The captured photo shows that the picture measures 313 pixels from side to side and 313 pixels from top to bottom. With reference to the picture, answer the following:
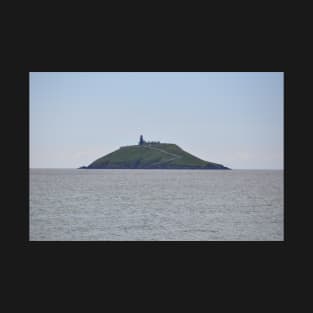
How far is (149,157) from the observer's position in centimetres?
18162

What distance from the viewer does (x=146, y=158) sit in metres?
180

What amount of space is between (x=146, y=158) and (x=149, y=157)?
2.13m

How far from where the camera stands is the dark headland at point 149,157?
583ft

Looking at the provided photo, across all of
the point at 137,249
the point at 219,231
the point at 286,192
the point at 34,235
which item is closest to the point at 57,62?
the point at 137,249

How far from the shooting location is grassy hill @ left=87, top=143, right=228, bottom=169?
178 meters

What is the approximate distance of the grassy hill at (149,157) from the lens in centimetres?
17750

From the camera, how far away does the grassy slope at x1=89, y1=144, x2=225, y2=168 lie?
177 meters

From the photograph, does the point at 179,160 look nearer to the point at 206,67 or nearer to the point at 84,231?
the point at 84,231

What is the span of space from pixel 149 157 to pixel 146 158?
2.13 meters

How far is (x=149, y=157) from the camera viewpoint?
18162 cm

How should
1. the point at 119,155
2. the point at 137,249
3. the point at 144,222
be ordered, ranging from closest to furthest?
1. the point at 137,249
2. the point at 144,222
3. the point at 119,155

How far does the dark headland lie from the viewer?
177613 millimetres

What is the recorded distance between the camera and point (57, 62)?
30.1 ft

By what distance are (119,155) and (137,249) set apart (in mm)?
170663
